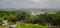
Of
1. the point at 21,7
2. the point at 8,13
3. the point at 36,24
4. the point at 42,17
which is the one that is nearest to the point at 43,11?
the point at 42,17

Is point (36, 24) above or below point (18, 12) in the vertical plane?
below

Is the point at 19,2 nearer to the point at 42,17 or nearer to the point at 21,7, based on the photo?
the point at 21,7

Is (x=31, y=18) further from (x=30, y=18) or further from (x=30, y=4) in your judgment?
(x=30, y=4)

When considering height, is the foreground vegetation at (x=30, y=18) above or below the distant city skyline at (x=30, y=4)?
below

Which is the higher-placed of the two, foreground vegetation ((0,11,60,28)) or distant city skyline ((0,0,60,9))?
distant city skyline ((0,0,60,9))
